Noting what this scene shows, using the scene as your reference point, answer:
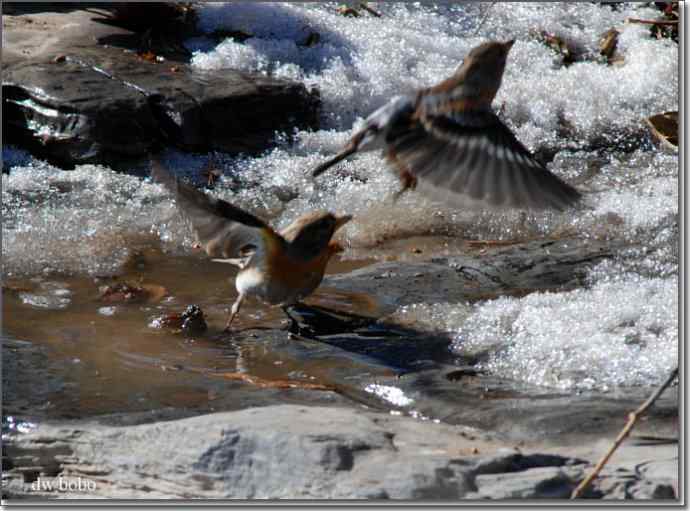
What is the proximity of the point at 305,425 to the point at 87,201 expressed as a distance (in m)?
3.44

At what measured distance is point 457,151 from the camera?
475cm

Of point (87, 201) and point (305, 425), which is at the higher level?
point (305, 425)

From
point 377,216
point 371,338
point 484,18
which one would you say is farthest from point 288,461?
point 484,18

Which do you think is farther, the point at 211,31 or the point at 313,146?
the point at 211,31

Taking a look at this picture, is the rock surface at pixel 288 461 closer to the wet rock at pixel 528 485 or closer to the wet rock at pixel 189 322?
the wet rock at pixel 528 485

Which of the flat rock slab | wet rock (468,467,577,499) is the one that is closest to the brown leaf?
the flat rock slab

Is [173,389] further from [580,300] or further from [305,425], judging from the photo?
[580,300]

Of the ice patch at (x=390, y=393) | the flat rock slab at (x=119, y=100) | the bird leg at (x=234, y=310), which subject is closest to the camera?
the ice patch at (x=390, y=393)

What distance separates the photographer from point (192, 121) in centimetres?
725

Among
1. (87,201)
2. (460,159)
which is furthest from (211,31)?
(460,159)

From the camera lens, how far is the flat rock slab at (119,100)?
7023 mm

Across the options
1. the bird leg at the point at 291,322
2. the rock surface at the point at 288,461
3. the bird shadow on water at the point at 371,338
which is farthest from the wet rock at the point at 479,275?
the rock surface at the point at 288,461

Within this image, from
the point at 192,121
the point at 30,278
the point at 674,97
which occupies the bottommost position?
the point at 30,278

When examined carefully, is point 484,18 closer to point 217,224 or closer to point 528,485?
point 217,224
